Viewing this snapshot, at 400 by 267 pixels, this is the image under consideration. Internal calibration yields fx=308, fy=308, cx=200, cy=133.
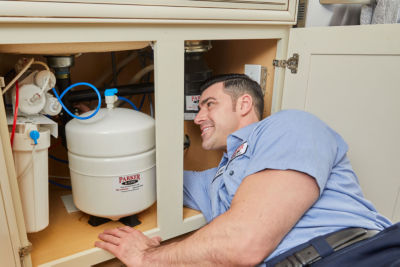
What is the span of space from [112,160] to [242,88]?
56 cm

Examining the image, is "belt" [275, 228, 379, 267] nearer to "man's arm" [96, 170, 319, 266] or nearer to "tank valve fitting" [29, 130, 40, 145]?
"man's arm" [96, 170, 319, 266]

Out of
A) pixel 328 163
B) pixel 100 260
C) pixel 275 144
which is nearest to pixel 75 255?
pixel 100 260

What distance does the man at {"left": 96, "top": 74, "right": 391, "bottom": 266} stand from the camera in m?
0.73

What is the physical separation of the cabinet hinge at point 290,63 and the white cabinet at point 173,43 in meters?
0.02

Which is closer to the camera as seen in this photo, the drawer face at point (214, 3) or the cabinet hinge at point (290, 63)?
the drawer face at point (214, 3)

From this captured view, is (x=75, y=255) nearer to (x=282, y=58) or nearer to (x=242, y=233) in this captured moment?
(x=242, y=233)

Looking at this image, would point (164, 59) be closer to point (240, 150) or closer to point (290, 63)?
point (240, 150)

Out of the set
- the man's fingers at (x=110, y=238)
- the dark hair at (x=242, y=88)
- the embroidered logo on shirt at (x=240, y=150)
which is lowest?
the man's fingers at (x=110, y=238)

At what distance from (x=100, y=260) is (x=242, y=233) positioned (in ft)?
1.51

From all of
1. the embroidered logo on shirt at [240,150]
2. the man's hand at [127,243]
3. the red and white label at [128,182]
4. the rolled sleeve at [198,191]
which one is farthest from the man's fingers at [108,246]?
the embroidered logo on shirt at [240,150]

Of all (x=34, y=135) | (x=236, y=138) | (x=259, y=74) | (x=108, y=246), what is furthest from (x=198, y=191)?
(x=34, y=135)

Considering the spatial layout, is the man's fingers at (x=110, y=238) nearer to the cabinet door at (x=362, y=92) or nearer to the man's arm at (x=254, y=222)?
the man's arm at (x=254, y=222)

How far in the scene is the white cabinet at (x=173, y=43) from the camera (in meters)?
0.69

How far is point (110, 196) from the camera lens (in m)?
0.93
